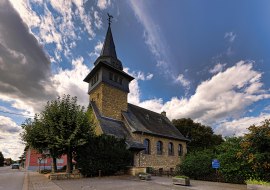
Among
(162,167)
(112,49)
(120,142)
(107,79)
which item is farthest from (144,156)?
(112,49)

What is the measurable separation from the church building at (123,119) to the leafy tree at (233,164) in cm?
903

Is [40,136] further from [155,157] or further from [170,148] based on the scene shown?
[170,148]

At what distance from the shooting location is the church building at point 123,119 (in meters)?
23.8

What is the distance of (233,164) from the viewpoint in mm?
14227

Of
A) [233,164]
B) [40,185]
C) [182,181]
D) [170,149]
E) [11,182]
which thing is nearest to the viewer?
[182,181]

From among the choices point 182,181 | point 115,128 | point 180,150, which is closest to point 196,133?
point 180,150

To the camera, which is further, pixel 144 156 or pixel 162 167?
pixel 162 167

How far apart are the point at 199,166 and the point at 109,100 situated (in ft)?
42.5

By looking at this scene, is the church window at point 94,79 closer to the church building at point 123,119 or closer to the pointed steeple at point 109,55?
the church building at point 123,119

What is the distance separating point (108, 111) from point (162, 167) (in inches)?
379

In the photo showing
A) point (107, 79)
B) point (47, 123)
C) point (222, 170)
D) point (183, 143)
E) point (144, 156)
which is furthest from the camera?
point (183, 143)

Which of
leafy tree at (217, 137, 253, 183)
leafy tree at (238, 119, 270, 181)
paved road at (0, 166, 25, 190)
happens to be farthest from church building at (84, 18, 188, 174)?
leafy tree at (238, 119, 270, 181)

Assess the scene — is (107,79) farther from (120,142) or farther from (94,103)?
(120,142)

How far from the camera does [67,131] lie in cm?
Result: 1728
